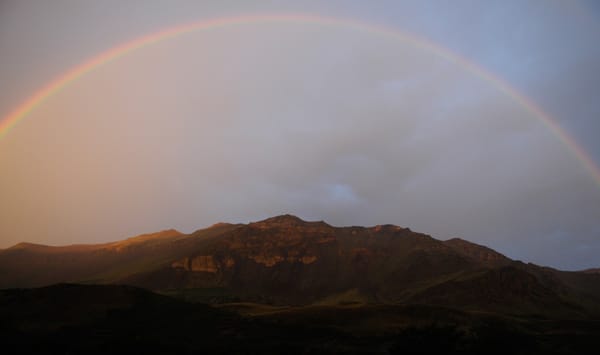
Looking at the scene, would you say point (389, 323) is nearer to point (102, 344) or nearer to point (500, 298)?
point (102, 344)

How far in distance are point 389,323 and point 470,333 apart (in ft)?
42.6

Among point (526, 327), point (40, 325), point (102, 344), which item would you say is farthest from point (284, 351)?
point (526, 327)

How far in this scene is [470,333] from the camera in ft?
229

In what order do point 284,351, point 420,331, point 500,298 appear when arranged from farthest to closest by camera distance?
point 500,298, point 284,351, point 420,331

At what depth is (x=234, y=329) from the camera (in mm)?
67688

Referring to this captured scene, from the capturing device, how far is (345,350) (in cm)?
5588

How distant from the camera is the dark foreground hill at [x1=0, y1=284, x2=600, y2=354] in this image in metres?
53.7

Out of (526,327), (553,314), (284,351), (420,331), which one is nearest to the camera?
(420,331)

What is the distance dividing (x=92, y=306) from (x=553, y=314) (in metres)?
145

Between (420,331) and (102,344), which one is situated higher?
(420,331)

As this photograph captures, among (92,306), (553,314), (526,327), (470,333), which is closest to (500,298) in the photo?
(553,314)

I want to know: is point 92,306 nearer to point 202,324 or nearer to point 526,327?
point 202,324

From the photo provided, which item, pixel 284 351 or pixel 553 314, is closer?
pixel 284 351

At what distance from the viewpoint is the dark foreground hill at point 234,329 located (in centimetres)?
5369
